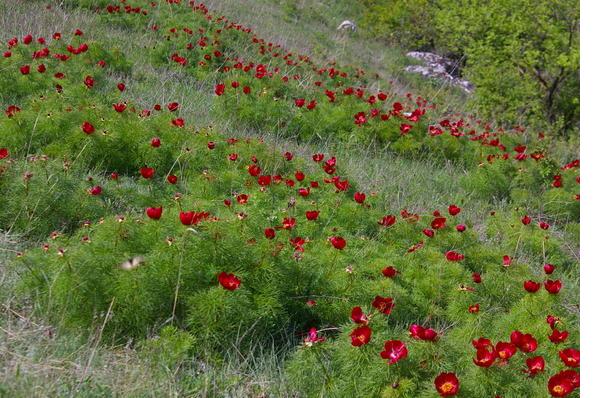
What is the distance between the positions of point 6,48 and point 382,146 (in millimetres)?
4111

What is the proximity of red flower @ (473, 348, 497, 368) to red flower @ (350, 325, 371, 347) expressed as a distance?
43 centimetres

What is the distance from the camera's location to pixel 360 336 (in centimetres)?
254

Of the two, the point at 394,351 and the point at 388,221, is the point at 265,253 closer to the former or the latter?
the point at 394,351

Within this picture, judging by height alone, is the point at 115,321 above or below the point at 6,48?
above

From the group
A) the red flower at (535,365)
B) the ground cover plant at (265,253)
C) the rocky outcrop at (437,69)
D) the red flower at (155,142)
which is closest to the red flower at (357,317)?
the ground cover plant at (265,253)

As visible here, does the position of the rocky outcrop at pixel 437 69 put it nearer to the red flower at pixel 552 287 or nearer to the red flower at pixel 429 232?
the red flower at pixel 429 232

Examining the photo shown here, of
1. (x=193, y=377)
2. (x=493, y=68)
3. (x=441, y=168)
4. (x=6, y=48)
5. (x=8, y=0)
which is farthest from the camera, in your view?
(x=493, y=68)

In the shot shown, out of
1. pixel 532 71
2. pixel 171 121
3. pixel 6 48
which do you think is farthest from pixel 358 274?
pixel 532 71

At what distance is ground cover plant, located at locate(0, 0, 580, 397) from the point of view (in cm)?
259

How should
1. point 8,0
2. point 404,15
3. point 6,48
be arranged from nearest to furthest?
1. point 6,48
2. point 8,0
3. point 404,15

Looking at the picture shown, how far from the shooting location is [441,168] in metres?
6.89

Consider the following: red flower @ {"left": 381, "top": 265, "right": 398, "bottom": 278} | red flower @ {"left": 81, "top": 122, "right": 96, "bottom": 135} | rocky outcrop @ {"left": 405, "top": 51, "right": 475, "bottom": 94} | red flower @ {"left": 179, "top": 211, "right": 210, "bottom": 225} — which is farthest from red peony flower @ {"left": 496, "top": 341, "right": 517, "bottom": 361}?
rocky outcrop @ {"left": 405, "top": 51, "right": 475, "bottom": 94}

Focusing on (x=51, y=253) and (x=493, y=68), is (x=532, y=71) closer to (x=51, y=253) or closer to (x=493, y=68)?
(x=493, y=68)

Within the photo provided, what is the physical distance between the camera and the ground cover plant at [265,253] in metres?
2.59
